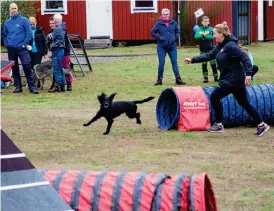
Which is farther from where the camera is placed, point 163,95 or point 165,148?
point 163,95

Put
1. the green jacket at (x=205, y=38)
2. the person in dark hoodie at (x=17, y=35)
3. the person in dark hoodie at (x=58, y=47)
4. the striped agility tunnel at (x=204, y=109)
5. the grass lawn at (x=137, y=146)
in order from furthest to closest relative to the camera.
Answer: the green jacket at (x=205, y=38), the person in dark hoodie at (x=58, y=47), the person in dark hoodie at (x=17, y=35), the striped agility tunnel at (x=204, y=109), the grass lawn at (x=137, y=146)

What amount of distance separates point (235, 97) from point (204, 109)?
3.38 ft

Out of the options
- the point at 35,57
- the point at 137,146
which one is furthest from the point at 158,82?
the point at 137,146

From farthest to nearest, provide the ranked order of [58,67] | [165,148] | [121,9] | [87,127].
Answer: [121,9], [58,67], [87,127], [165,148]

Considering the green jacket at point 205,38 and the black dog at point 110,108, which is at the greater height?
the green jacket at point 205,38

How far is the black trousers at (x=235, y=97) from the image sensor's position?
13195mm

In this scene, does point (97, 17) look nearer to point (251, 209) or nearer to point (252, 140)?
point (252, 140)

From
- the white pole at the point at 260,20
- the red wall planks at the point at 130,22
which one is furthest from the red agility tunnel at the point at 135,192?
the white pole at the point at 260,20

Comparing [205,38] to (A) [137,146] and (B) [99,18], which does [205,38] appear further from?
(B) [99,18]

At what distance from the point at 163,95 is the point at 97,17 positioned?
2223cm

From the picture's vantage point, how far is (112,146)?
12383mm

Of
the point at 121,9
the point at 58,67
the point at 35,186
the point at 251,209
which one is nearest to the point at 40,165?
the point at 251,209

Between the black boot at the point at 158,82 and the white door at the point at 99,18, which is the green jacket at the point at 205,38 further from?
the white door at the point at 99,18

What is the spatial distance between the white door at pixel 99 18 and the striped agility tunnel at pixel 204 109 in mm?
21992
